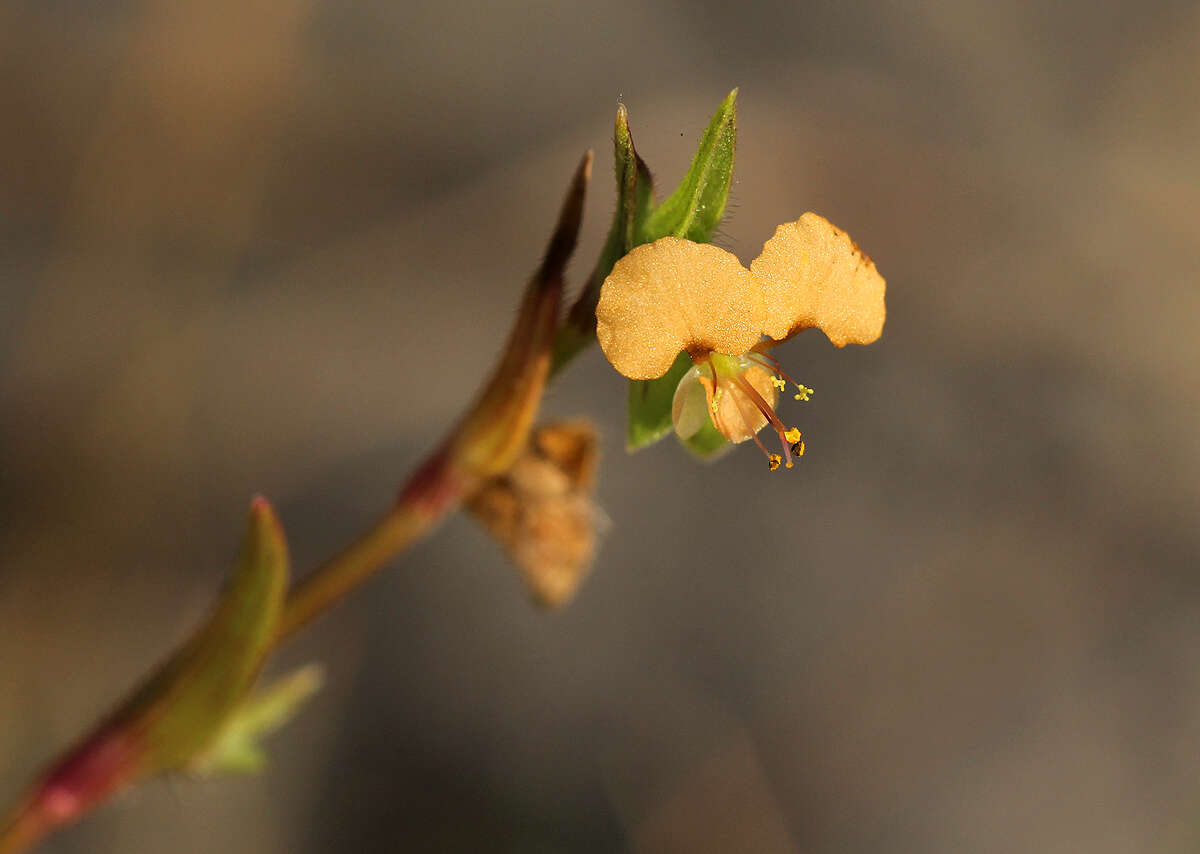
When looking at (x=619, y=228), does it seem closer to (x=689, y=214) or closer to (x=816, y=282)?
(x=689, y=214)

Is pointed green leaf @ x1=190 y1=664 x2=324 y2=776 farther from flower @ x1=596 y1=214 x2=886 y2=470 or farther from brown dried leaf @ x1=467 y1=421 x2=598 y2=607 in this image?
flower @ x1=596 y1=214 x2=886 y2=470

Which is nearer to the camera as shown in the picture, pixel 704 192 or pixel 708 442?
pixel 704 192

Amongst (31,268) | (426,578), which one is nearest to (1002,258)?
(426,578)

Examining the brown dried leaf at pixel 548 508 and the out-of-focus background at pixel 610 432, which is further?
the out-of-focus background at pixel 610 432

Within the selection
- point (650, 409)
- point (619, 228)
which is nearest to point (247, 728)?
point (650, 409)

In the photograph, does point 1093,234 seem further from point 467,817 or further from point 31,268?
point 31,268

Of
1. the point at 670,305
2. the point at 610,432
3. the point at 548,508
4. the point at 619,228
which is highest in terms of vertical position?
the point at 619,228

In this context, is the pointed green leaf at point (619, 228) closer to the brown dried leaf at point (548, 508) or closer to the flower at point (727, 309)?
the flower at point (727, 309)

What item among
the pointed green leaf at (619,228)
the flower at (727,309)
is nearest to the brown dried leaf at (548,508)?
the pointed green leaf at (619,228)
